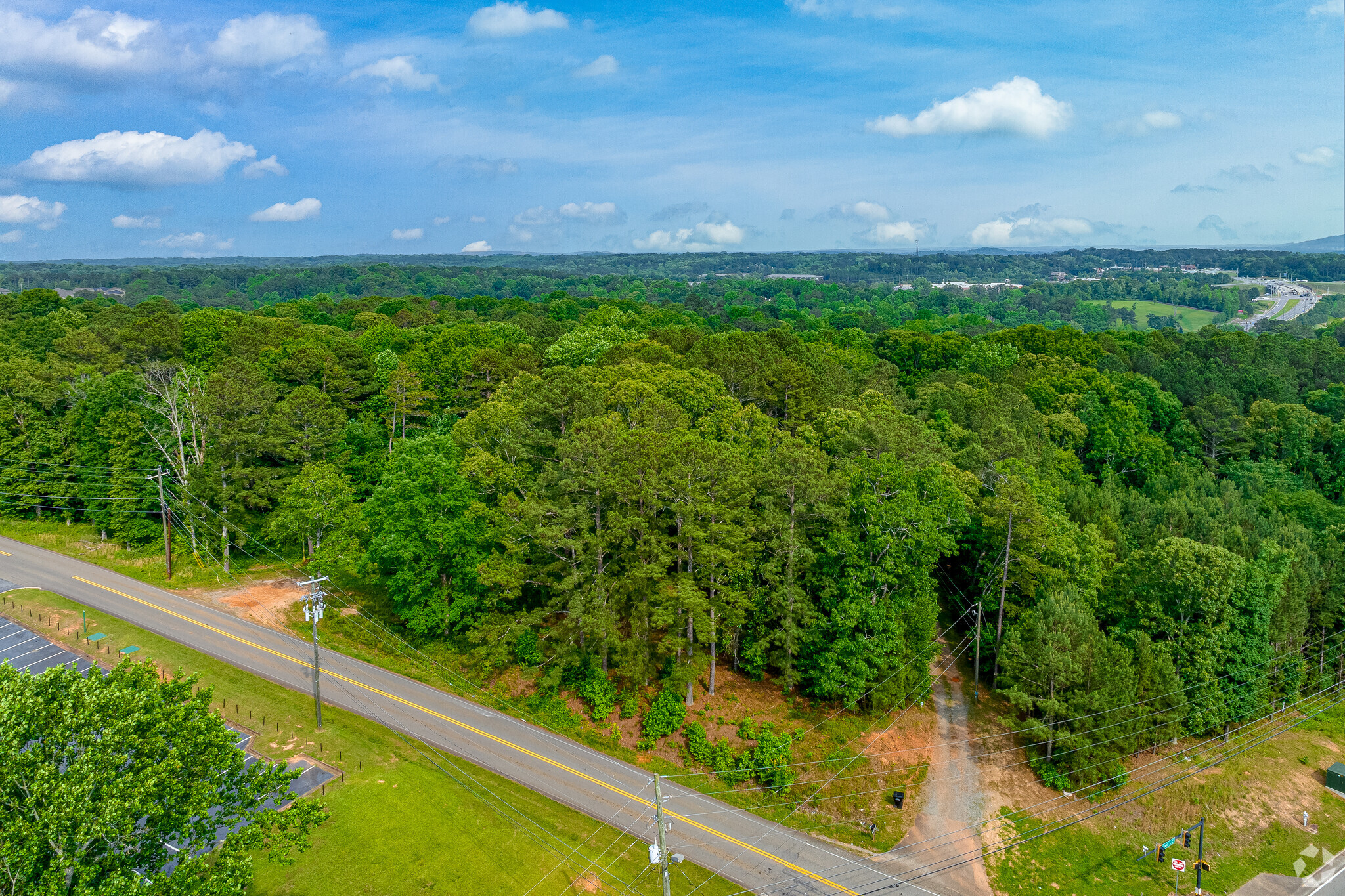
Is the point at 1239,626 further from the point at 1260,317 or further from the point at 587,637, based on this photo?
the point at 1260,317

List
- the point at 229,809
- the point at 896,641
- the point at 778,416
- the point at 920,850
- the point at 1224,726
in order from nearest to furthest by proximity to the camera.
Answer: the point at 229,809 → the point at 920,850 → the point at 896,641 → the point at 1224,726 → the point at 778,416

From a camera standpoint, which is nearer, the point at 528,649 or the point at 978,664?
the point at 528,649

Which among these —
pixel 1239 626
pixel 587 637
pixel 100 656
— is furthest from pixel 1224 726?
pixel 100 656

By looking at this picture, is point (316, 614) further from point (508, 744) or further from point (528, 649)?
point (528, 649)

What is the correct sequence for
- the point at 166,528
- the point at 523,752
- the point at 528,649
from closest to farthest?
the point at 523,752 → the point at 528,649 → the point at 166,528

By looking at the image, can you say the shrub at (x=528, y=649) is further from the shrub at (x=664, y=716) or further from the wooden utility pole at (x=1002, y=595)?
the wooden utility pole at (x=1002, y=595)

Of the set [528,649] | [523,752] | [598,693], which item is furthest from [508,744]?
[528,649]

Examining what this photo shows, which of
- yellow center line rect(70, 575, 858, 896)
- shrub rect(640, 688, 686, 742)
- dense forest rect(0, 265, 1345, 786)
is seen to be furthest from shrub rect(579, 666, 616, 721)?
yellow center line rect(70, 575, 858, 896)
